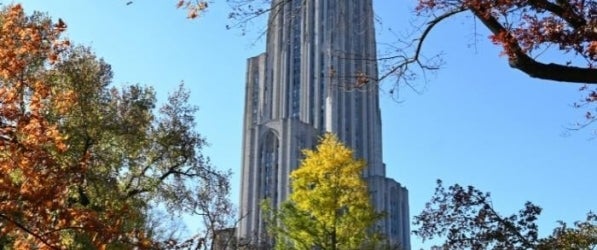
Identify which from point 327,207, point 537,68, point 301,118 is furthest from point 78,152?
point 301,118

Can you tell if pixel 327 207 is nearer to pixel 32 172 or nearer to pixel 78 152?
pixel 78 152

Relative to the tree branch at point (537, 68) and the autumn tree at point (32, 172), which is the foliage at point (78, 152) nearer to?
the autumn tree at point (32, 172)

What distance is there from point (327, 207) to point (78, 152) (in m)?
5.39

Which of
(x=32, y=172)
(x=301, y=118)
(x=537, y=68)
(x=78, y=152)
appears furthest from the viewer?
(x=301, y=118)

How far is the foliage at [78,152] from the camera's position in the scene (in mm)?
7426

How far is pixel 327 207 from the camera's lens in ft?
52.1

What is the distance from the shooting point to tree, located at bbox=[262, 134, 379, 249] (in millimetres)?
15820

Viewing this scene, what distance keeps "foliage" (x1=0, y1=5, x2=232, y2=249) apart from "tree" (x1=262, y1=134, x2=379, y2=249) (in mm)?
2077

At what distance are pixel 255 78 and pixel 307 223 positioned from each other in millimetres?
70416

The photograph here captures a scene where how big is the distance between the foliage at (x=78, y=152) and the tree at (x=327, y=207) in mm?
2077

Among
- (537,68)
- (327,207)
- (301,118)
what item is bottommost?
(537,68)

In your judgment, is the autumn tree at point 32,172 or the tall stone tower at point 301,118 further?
the tall stone tower at point 301,118

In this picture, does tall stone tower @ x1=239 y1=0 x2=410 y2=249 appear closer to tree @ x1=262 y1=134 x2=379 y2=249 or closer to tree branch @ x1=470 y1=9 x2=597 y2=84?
tree @ x1=262 y1=134 x2=379 y2=249

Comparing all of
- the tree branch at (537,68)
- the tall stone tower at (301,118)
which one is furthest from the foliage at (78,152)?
the tall stone tower at (301,118)
